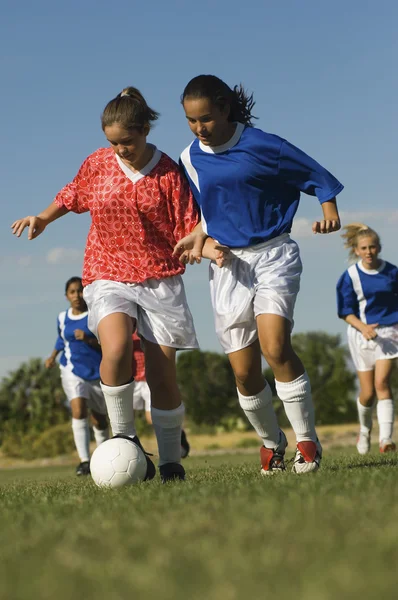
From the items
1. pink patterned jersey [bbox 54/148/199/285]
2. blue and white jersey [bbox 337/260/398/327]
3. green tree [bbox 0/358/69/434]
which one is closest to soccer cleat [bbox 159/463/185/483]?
pink patterned jersey [bbox 54/148/199/285]

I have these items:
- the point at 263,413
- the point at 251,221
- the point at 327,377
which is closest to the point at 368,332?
the point at 263,413

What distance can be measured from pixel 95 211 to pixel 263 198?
1.17m

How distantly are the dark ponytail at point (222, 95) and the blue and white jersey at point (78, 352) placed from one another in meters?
Result: 6.73

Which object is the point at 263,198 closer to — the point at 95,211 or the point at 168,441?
the point at 95,211

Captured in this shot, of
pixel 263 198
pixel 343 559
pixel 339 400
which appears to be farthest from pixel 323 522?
pixel 339 400

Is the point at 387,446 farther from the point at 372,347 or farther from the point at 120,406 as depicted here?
the point at 120,406

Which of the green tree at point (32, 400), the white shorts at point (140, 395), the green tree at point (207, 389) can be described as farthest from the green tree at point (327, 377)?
the white shorts at point (140, 395)

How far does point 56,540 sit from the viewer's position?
3.22 meters

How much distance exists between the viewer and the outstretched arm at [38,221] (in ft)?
21.1

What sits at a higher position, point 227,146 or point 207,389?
point 227,146

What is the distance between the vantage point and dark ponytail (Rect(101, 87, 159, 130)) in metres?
5.95

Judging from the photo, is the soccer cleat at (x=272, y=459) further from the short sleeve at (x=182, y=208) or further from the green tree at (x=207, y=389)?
the green tree at (x=207, y=389)

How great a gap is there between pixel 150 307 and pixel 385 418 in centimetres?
603

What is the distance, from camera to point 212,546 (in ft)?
9.24
